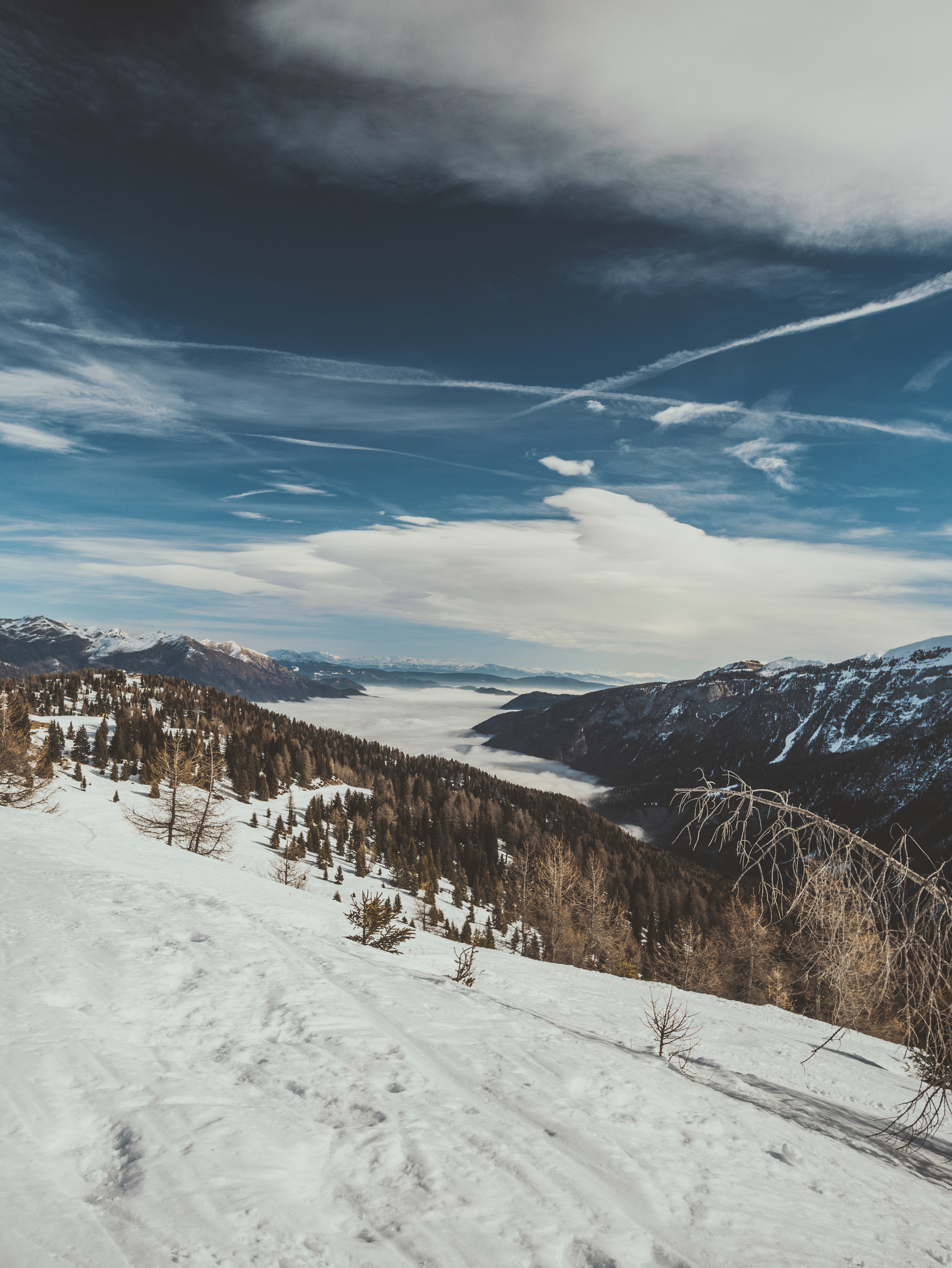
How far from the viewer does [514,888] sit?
2992 inches

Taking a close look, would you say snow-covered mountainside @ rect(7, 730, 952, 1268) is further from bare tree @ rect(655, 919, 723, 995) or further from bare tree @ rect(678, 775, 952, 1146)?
bare tree @ rect(655, 919, 723, 995)

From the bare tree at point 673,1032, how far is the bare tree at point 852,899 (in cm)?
426

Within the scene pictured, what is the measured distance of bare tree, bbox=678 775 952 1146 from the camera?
5.76 meters

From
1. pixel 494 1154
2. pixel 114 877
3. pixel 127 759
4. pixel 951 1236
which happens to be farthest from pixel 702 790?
pixel 127 759

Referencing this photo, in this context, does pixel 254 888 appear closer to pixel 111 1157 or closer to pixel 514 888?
pixel 111 1157

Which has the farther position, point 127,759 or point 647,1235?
point 127,759

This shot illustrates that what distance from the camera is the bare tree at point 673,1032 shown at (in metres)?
11.1

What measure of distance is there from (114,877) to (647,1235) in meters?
14.7

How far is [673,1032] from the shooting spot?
40.7ft

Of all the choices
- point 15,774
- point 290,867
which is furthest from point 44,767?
point 290,867

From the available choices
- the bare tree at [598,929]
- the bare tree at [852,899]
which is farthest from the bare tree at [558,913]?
the bare tree at [852,899]

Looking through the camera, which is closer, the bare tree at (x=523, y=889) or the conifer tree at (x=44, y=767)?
the conifer tree at (x=44, y=767)

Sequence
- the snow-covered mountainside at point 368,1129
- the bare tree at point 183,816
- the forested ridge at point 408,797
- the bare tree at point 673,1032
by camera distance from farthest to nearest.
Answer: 1. the forested ridge at point 408,797
2. the bare tree at point 183,816
3. the bare tree at point 673,1032
4. the snow-covered mountainside at point 368,1129

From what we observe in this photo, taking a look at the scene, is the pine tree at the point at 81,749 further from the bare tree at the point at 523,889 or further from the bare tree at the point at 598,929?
the bare tree at the point at 598,929
